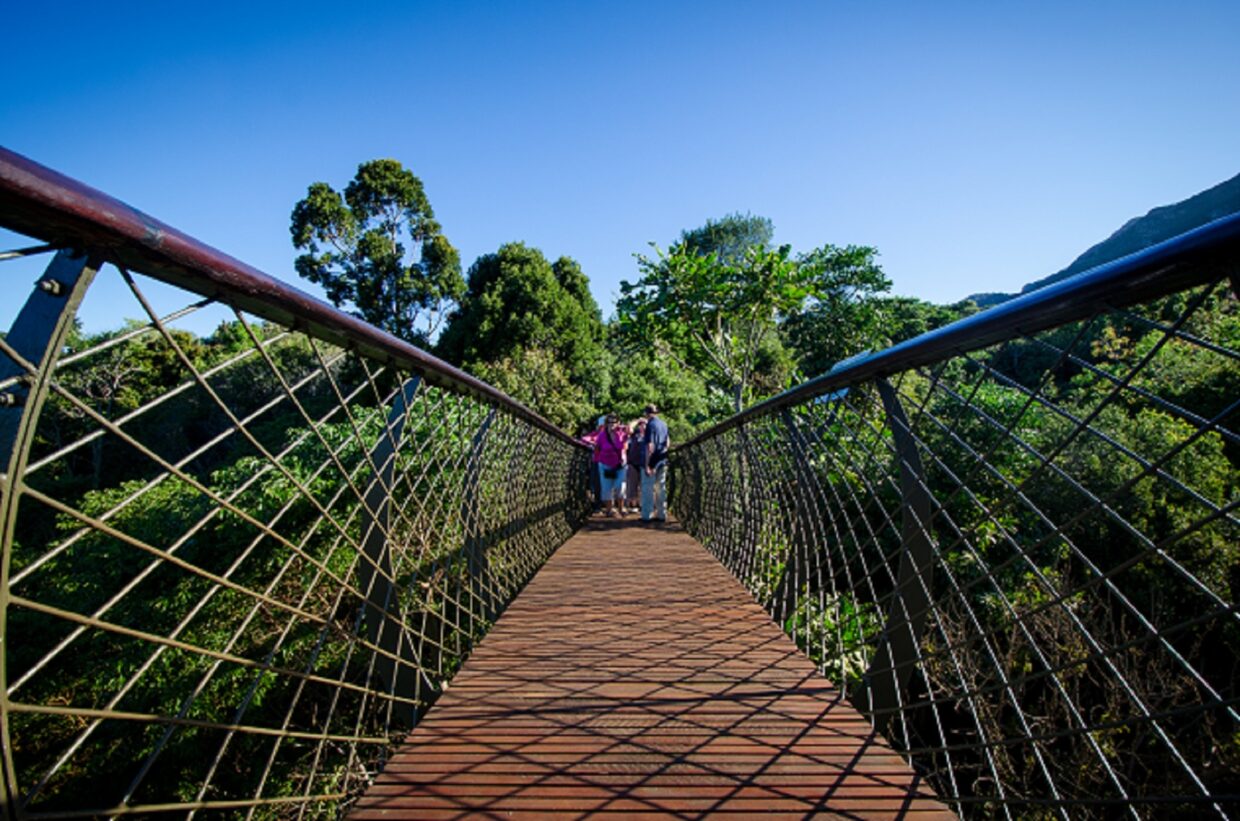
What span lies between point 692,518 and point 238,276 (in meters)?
5.42

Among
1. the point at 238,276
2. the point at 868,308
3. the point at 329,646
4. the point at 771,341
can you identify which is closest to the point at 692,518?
the point at 329,646

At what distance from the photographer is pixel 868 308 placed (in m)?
18.3

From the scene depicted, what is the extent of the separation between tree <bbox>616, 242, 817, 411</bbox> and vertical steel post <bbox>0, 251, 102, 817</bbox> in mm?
8010

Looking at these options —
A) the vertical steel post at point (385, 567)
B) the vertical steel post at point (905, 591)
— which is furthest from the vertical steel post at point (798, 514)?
the vertical steel post at point (385, 567)

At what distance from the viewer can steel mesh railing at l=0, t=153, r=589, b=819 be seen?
24.8 inches

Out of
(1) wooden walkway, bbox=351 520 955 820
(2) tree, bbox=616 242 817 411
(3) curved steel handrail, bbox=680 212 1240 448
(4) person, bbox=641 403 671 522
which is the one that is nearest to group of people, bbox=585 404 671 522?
(4) person, bbox=641 403 671 522

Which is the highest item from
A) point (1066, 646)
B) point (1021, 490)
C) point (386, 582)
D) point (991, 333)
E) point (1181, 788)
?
point (991, 333)

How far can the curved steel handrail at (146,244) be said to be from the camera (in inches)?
23.3

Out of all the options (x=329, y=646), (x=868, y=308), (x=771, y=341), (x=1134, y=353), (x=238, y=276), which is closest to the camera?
(x=238, y=276)

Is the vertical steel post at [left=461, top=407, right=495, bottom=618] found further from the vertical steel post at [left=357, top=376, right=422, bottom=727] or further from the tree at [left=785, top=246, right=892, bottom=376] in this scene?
the tree at [left=785, top=246, right=892, bottom=376]

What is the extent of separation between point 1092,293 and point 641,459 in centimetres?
519

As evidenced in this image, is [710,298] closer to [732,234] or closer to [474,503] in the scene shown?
[474,503]

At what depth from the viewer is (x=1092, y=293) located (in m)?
0.88

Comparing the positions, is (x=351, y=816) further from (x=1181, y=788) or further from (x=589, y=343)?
(x=589, y=343)
